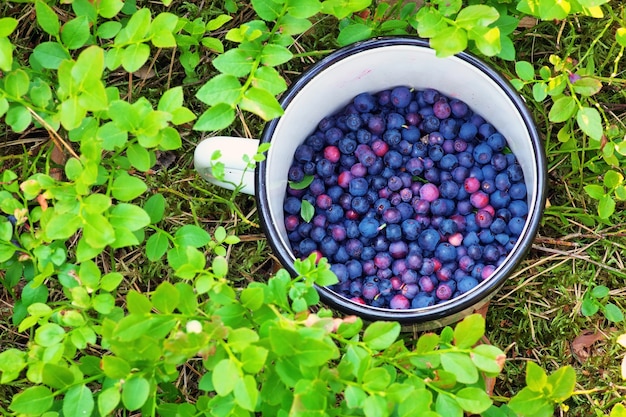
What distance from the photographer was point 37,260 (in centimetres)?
140

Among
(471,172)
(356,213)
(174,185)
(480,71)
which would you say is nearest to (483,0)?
(480,71)

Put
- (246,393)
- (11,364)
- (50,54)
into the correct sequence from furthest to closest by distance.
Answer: (50,54), (11,364), (246,393)

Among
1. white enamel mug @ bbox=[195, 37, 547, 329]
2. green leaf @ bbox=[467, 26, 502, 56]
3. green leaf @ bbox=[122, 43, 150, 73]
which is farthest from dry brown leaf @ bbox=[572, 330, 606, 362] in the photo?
green leaf @ bbox=[122, 43, 150, 73]

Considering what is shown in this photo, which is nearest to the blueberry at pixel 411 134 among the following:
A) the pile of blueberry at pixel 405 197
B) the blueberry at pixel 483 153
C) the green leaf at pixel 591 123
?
the pile of blueberry at pixel 405 197

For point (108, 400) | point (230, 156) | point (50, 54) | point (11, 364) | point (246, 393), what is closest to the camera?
point (246, 393)

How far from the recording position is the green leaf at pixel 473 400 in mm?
1127

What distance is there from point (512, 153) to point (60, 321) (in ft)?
2.97

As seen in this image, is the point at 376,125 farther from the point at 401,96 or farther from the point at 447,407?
the point at 447,407

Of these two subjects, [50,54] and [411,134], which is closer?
[50,54]

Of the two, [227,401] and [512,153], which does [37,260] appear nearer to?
[227,401]

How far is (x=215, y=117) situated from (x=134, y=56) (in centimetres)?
18

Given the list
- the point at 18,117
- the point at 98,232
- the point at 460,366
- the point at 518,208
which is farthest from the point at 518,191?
the point at 18,117

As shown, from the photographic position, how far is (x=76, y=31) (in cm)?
131

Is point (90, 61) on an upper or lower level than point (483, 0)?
upper
